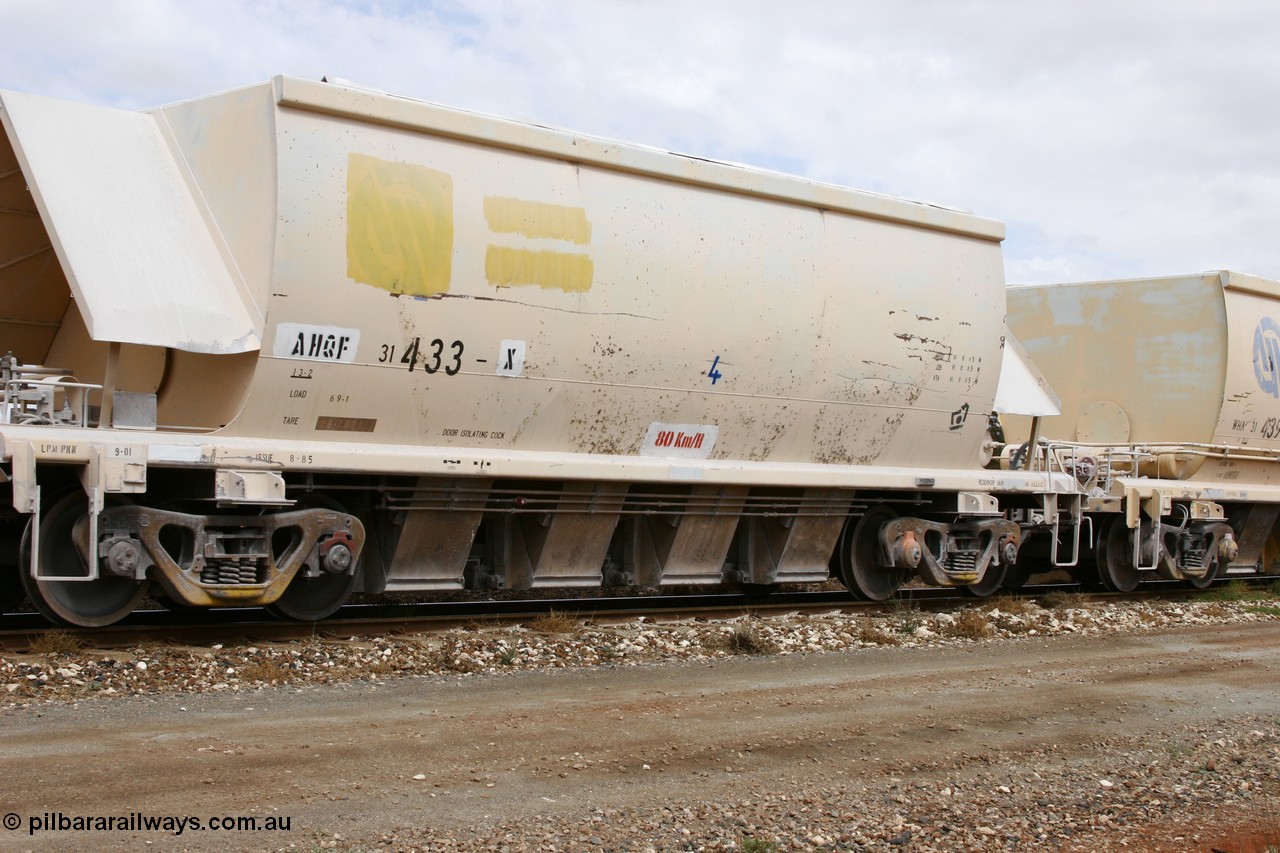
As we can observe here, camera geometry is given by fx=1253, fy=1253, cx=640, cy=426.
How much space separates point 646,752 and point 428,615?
460 cm

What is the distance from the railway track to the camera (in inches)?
322

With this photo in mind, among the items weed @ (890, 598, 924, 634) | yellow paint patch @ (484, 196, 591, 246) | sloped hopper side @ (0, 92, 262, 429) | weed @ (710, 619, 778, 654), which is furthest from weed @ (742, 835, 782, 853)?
weed @ (890, 598, 924, 634)

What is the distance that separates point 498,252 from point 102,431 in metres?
2.95

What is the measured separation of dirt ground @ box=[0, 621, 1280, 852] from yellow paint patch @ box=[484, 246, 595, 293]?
114 inches

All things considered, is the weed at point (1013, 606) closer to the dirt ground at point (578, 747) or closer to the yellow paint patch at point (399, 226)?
the dirt ground at point (578, 747)

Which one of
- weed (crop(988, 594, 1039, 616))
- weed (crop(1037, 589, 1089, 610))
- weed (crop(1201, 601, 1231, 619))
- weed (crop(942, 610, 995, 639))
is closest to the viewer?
weed (crop(942, 610, 995, 639))

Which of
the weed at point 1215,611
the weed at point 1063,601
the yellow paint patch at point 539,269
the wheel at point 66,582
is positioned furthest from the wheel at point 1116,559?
the wheel at point 66,582

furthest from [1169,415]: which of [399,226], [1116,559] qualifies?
[399,226]

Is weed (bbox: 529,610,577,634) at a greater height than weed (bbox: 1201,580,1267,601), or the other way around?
weed (bbox: 529,610,577,634)

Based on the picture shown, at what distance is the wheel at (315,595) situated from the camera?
A: 8867 mm

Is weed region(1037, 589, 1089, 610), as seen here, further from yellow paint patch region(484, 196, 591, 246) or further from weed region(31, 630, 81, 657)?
weed region(31, 630, 81, 657)

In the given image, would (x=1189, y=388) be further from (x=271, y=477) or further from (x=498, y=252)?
(x=271, y=477)

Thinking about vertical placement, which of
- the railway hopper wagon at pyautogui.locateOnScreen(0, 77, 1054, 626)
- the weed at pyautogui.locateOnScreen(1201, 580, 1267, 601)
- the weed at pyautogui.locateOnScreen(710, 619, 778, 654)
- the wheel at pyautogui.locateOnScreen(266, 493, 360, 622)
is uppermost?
the railway hopper wagon at pyautogui.locateOnScreen(0, 77, 1054, 626)

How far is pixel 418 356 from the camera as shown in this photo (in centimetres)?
873
